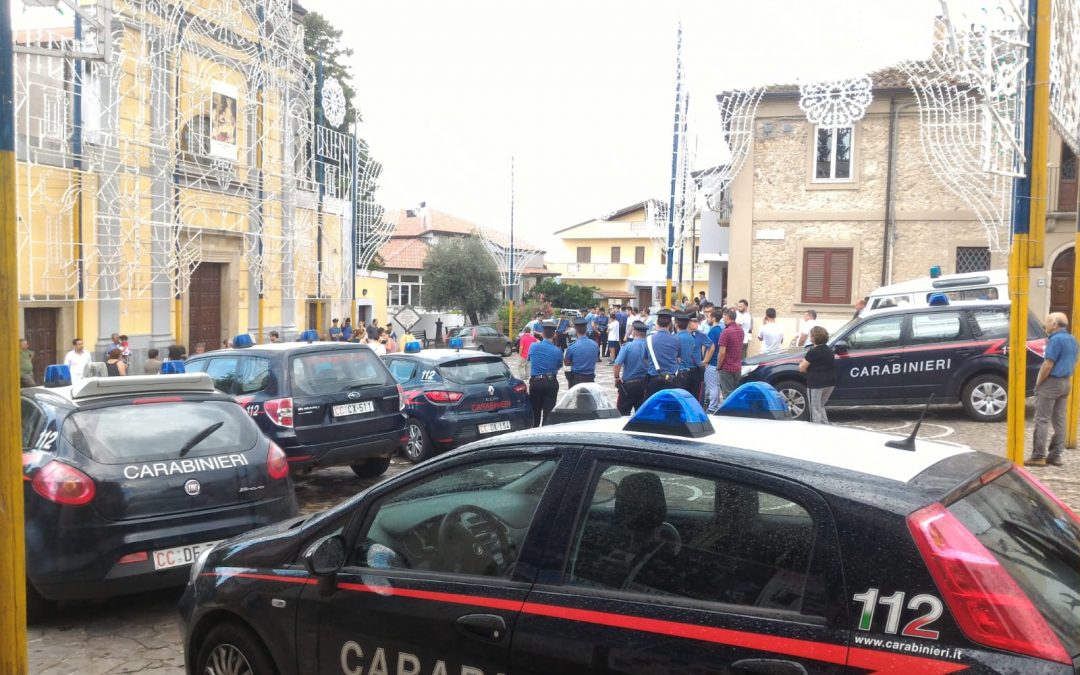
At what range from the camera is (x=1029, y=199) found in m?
7.67

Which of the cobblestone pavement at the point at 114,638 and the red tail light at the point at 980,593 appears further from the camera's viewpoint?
the cobblestone pavement at the point at 114,638

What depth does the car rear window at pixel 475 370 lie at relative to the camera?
38.0 ft

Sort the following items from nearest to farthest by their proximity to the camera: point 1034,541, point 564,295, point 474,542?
point 1034,541 → point 474,542 → point 564,295

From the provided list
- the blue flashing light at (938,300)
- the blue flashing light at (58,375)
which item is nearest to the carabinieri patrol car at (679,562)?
the blue flashing light at (58,375)

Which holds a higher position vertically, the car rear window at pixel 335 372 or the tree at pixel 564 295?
the tree at pixel 564 295

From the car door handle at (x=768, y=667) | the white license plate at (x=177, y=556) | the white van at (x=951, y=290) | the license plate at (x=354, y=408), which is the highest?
the white van at (x=951, y=290)

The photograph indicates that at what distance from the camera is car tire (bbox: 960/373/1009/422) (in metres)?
13.2

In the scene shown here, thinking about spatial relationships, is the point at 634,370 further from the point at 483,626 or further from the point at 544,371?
the point at 483,626

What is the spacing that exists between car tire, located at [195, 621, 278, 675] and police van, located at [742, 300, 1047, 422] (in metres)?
10.6

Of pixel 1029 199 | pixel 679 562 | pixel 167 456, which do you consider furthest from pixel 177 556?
pixel 1029 199

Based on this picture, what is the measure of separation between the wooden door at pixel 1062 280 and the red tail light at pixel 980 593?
2337 cm

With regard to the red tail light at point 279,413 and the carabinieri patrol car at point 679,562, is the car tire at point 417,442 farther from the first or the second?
the carabinieri patrol car at point 679,562

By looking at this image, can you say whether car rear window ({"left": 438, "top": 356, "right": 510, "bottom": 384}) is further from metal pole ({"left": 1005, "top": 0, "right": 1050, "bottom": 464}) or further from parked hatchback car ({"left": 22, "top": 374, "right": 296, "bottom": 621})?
metal pole ({"left": 1005, "top": 0, "right": 1050, "bottom": 464})

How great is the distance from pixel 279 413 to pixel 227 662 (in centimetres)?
516
